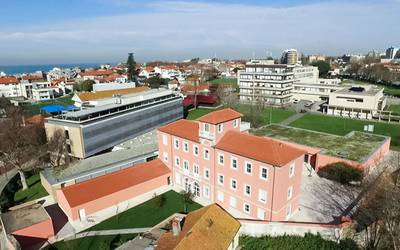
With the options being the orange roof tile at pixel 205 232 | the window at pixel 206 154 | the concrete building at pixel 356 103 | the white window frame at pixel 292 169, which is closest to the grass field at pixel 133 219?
the window at pixel 206 154

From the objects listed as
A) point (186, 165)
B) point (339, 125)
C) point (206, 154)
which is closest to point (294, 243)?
point (206, 154)

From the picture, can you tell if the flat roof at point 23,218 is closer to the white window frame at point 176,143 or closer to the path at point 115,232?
the path at point 115,232

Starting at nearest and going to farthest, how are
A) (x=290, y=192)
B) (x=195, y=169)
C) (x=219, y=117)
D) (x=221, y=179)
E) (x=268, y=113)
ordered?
(x=290, y=192), (x=221, y=179), (x=219, y=117), (x=195, y=169), (x=268, y=113)

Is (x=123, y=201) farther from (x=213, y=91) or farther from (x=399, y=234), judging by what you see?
(x=213, y=91)

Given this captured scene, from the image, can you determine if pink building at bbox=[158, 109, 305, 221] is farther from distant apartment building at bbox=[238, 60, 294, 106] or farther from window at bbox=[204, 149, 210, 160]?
distant apartment building at bbox=[238, 60, 294, 106]

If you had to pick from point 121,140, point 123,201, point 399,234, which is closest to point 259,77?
point 121,140

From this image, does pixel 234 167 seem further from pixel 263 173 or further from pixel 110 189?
pixel 110 189

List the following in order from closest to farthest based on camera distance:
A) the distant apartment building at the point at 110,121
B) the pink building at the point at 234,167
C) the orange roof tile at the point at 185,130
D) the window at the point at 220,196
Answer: the pink building at the point at 234,167 < the window at the point at 220,196 < the orange roof tile at the point at 185,130 < the distant apartment building at the point at 110,121
